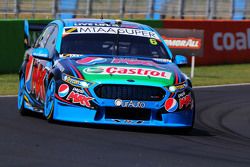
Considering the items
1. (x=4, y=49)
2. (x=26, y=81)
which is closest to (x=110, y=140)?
(x=26, y=81)

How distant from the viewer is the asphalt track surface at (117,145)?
25.1ft

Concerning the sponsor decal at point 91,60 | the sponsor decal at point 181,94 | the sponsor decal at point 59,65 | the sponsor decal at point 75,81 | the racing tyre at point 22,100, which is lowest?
the racing tyre at point 22,100

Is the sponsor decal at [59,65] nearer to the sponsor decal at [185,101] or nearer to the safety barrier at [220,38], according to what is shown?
the sponsor decal at [185,101]

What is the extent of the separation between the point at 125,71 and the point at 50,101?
38.5 inches

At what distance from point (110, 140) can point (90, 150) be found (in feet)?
2.76

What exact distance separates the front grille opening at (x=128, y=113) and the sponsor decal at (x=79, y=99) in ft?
0.80

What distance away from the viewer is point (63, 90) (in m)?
9.84

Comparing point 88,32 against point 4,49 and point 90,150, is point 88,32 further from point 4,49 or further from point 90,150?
point 4,49

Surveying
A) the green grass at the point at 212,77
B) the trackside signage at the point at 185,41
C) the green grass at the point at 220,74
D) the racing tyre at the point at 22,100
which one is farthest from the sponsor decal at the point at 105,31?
the trackside signage at the point at 185,41

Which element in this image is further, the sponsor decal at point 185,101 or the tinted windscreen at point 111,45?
the tinted windscreen at point 111,45

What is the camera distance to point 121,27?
11.6 meters

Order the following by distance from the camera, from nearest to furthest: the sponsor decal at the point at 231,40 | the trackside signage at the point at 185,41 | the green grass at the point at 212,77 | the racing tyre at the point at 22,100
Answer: the racing tyre at the point at 22,100 → the green grass at the point at 212,77 → the trackside signage at the point at 185,41 → the sponsor decal at the point at 231,40

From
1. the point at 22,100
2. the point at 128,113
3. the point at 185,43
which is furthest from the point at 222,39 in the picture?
the point at 128,113

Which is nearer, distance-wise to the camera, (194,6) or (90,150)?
(90,150)
